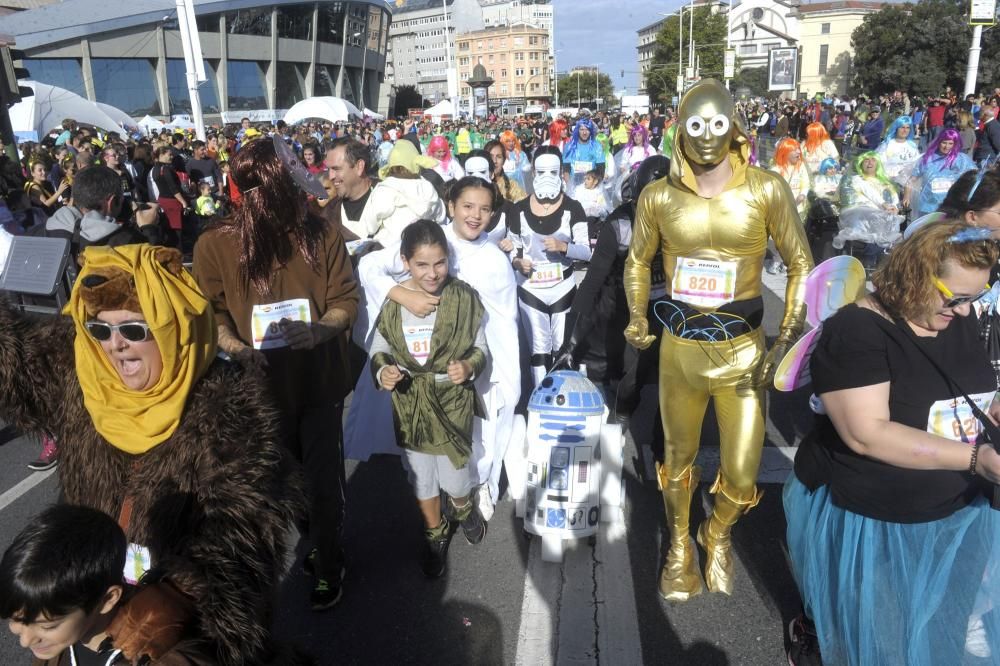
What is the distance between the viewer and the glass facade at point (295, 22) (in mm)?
63469

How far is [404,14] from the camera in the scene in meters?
133

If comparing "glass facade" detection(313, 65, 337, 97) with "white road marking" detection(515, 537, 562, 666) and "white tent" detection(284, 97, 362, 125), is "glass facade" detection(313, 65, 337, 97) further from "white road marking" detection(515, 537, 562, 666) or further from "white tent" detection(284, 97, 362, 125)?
"white road marking" detection(515, 537, 562, 666)

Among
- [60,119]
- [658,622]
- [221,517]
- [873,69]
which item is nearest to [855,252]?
[658,622]

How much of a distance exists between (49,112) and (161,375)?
23.2 m

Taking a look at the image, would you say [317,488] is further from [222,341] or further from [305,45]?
[305,45]

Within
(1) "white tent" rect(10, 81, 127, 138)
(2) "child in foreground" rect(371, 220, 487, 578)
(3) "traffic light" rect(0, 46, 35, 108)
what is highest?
(1) "white tent" rect(10, 81, 127, 138)

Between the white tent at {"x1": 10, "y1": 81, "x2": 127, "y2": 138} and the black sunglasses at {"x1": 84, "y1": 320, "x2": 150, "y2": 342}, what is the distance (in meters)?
20.4

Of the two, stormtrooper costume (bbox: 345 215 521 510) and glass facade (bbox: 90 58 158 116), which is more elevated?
glass facade (bbox: 90 58 158 116)

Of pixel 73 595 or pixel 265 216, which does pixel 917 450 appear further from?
pixel 265 216

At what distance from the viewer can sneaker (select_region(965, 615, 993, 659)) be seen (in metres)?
2.01

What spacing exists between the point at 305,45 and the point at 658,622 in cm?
7329

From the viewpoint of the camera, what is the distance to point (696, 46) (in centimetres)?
7325

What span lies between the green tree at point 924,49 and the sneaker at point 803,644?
5397cm

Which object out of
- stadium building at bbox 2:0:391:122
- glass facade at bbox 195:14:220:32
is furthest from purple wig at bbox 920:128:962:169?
glass facade at bbox 195:14:220:32
